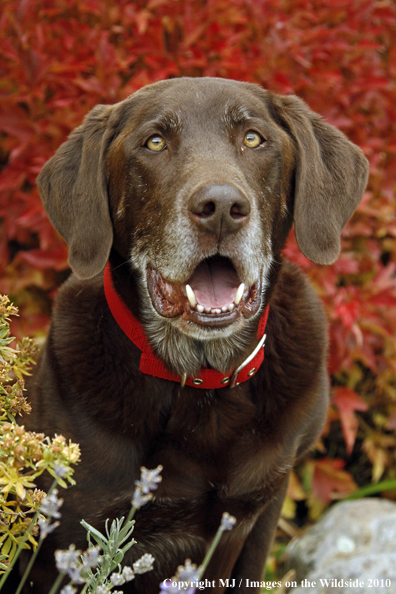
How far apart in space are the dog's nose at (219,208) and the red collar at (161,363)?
548 mm

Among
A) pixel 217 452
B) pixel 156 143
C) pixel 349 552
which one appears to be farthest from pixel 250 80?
pixel 349 552

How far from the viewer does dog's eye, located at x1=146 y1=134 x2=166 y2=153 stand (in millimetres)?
2510

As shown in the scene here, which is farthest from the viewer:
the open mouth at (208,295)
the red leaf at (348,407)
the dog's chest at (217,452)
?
the red leaf at (348,407)

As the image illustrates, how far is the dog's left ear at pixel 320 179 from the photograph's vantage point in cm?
263

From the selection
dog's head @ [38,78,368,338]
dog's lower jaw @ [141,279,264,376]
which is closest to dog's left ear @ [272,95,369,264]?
dog's head @ [38,78,368,338]

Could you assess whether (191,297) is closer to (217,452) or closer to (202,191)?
(202,191)

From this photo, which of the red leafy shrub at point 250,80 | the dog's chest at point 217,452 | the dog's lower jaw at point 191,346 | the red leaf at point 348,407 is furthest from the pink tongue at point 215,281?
the red leaf at point 348,407

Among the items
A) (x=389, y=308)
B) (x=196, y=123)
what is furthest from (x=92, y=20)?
(x=389, y=308)

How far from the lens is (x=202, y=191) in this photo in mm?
2164

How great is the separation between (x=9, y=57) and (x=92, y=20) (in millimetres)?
570

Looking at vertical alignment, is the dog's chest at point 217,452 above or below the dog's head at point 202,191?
below

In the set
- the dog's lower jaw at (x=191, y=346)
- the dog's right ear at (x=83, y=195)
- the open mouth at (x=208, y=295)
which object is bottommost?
the dog's lower jaw at (x=191, y=346)

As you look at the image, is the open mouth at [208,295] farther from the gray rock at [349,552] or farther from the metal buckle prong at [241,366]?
the gray rock at [349,552]

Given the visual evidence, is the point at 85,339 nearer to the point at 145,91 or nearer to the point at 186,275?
the point at 186,275
